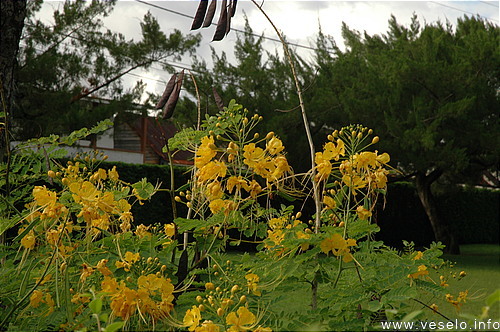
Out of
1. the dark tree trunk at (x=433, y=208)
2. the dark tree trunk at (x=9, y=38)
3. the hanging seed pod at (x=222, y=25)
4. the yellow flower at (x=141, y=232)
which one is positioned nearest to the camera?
the hanging seed pod at (x=222, y=25)

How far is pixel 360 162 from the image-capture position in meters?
1.45

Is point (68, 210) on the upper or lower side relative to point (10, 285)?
upper

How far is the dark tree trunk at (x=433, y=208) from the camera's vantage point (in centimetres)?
1175

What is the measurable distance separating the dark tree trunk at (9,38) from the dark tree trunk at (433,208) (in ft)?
31.8

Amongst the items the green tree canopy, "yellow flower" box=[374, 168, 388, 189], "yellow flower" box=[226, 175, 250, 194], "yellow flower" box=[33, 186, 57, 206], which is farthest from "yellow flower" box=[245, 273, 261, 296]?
the green tree canopy

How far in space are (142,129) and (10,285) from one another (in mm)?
17973

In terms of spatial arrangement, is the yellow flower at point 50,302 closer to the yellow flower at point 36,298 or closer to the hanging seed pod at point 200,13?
the yellow flower at point 36,298

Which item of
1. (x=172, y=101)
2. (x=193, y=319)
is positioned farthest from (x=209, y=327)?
(x=172, y=101)

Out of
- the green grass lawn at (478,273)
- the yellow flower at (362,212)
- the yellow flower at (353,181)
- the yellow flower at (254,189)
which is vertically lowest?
the green grass lawn at (478,273)

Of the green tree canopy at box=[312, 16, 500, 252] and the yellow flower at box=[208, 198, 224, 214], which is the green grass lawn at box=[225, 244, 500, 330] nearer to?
the yellow flower at box=[208, 198, 224, 214]

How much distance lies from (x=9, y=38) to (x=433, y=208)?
11.1 m

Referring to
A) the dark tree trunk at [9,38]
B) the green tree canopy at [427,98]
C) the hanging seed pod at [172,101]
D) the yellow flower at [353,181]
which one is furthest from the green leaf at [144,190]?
the green tree canopy at [427,98]

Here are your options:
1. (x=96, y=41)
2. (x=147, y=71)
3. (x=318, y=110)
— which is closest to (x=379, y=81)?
(x=318, y=110)

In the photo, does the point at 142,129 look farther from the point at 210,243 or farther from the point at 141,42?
the point at 210,243
